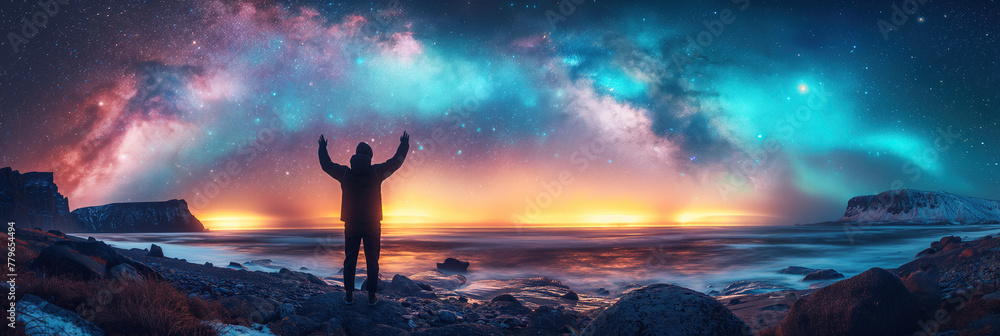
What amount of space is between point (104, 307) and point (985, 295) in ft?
38.5

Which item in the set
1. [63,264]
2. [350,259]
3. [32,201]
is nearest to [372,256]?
[350,259]

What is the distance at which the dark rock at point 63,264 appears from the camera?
5.93 meters

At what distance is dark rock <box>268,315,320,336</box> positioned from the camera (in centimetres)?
549

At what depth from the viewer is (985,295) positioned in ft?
20.5

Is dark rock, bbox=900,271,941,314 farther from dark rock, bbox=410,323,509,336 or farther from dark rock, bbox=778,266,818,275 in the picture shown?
dark rock, bbox=778,266,818,275

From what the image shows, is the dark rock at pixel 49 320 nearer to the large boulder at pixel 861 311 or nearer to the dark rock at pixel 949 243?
the large boulder at pixel 861 311

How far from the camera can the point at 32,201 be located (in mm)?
152375

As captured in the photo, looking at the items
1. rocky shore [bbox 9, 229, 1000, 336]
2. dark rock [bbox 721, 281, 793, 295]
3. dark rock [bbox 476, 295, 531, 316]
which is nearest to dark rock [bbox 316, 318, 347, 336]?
rocky shore [bbox 9, 229, 1000, 336]

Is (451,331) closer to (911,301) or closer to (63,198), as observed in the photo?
(911,301)

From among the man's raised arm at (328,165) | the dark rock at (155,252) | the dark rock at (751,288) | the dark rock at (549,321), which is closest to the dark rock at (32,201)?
the dark rock at (155,252)

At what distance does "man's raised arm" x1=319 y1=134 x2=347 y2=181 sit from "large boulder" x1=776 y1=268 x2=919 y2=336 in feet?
25.7

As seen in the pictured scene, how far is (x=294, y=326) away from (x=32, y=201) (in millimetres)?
224799

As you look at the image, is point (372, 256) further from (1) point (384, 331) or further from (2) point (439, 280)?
(2) point (439, 280)

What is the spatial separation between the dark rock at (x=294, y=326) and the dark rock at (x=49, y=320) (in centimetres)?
183
